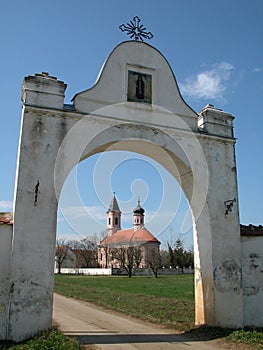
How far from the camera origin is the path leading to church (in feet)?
26.8

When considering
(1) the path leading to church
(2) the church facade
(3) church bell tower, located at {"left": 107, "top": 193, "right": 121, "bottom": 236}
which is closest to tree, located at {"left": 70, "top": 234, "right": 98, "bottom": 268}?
(2) the church facade

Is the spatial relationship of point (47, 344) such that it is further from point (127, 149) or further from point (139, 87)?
point (139, 87)

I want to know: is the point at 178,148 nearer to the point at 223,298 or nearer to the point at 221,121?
the point at 221,121

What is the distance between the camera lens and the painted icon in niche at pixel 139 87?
1038 centimetres

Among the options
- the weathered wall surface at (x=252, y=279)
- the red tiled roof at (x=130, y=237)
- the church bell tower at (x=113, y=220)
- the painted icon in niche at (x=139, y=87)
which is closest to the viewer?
the weathered wall surface at (x=252, y=279)

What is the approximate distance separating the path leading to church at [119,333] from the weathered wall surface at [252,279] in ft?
7.30

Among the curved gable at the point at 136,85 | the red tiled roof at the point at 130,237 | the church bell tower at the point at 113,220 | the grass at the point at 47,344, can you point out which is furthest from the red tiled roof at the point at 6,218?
the church bell tower at the point at 113,220

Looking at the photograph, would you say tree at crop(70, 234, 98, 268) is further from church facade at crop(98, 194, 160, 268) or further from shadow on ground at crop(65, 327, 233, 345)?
shadow on ground at crop(65, 327, 233, 345)

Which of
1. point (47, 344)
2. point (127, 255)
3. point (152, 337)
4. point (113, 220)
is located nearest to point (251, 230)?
point (152, 337)

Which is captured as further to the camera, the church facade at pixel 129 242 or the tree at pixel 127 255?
the church facade at pixel 129 242

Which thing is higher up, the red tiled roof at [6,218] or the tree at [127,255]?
the red tiled roof at [6,218]

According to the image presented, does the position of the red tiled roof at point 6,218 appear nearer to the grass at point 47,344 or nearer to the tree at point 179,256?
the grass at point 47,344

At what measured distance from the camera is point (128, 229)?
81.2 meters

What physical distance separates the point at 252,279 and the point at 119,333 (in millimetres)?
3980
